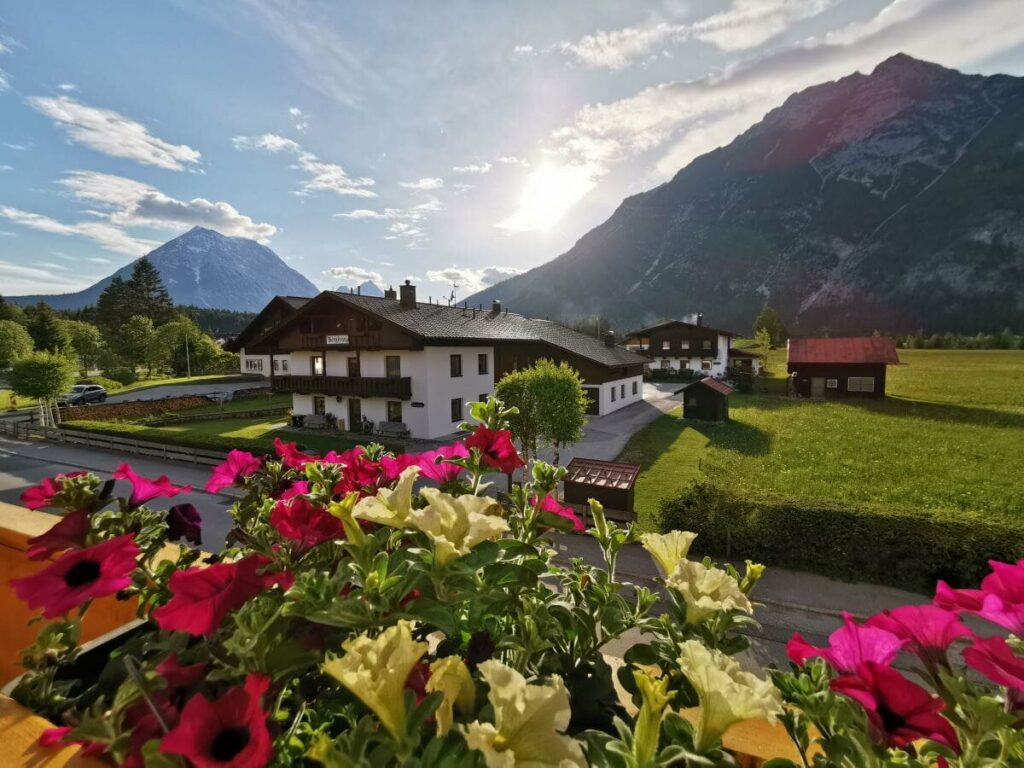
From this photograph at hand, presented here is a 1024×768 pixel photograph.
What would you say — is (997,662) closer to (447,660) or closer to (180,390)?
(447,660)

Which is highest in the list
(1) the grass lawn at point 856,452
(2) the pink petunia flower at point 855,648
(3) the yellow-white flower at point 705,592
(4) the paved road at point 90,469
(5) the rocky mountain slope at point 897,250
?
(5) the rocky mountain slope at point 897,250

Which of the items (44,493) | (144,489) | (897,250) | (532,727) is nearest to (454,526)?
(532,727)

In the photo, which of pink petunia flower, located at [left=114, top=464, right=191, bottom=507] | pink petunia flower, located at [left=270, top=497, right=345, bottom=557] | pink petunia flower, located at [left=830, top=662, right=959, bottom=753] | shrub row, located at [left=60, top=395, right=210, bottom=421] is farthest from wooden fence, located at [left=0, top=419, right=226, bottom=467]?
pink petunia flower, located at [left=830, top=662, right=959, bottom=753]

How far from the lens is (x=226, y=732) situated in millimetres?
944

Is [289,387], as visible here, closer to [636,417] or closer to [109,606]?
[636,417]

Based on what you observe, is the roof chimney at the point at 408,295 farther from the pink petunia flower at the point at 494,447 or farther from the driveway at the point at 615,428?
the pink petunia flower at the point at 494,447

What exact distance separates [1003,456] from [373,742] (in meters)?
27.4

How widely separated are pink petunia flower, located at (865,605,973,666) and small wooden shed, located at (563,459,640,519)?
1029cm

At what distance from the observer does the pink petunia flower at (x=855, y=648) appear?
1.14 metres

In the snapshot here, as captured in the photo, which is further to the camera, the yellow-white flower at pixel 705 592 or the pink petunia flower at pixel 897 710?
the yellow-white flower at pixel 705 592

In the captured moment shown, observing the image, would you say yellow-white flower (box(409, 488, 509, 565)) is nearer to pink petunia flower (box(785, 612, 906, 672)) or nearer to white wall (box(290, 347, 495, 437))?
pink petunia flower (box(785, 612, 906, 672))

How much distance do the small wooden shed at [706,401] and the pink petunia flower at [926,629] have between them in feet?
94.5

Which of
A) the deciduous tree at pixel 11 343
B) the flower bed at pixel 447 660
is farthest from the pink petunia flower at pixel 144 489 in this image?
the deciduous tree at pixel 11 343

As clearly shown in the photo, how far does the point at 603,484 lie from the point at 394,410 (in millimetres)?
15354
